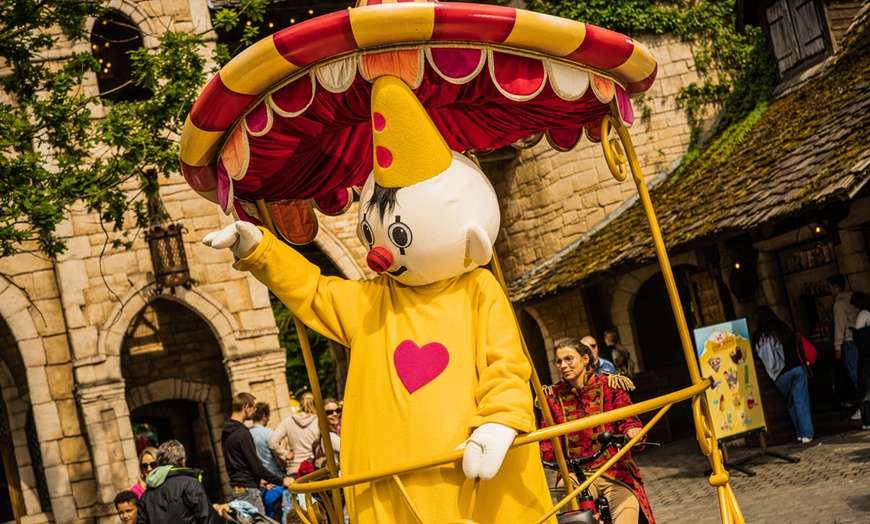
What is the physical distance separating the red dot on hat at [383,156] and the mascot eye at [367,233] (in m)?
0.26

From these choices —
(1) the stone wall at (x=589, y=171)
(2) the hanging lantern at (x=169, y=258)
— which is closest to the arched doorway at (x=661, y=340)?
(1) the stone wall at (x=589, y=171)

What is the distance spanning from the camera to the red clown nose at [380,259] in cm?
417

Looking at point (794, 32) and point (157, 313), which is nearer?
point (794, 32)

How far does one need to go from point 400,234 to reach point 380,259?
5.0 inches

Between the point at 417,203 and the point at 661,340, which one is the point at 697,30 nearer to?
the point at 661,340

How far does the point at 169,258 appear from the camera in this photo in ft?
51.4

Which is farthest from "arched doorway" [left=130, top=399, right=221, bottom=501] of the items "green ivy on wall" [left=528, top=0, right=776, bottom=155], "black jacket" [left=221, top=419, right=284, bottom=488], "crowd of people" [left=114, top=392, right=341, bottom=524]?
"black jacket" [left=221, top=419, right=284, bottom=488]

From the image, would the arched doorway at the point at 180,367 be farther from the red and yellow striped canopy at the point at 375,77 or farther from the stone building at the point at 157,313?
the red and yellow striped canopy at the point at 375,77

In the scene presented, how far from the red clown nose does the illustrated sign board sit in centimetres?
608

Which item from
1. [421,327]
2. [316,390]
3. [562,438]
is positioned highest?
[421,327]

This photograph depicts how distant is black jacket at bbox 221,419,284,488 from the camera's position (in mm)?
8484

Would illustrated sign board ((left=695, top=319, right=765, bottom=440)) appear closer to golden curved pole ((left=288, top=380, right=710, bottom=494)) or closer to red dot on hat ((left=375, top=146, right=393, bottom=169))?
golden curved pole ((left=288, top=380, right=710, bottom=494))

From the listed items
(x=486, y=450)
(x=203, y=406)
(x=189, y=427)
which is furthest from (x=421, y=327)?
(x=189, y=427)

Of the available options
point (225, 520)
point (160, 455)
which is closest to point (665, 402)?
point (160, 455)
